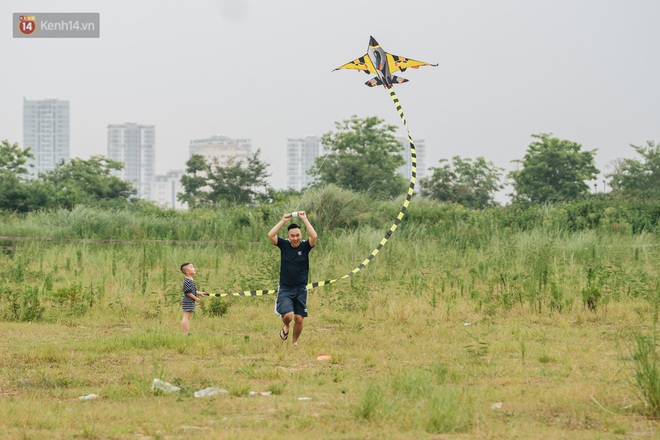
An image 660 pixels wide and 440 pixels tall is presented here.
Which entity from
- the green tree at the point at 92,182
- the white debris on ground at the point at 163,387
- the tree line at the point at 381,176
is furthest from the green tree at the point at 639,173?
the white debris on ground at the point at 163,387

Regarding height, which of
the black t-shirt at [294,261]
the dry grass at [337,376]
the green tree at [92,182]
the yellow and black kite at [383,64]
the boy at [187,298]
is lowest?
the dry grass at [337,376]

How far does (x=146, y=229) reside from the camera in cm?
2716

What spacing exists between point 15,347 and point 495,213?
64.0ft

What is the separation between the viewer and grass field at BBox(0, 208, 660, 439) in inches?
284

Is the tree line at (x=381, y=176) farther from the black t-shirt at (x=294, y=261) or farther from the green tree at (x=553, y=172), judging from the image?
the black t-shirt at (x=294, y=261)

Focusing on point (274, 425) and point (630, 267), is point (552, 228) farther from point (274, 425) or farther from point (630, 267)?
point (274, 425)

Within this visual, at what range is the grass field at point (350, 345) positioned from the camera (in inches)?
284

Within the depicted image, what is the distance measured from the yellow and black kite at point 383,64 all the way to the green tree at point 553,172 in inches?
1561

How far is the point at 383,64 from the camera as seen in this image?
13.8m

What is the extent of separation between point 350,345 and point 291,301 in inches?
36.4

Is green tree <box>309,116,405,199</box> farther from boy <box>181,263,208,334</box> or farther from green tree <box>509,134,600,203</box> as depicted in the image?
boy <box>181,263,208,334</box>

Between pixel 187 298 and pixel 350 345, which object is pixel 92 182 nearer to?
pixel 187 298

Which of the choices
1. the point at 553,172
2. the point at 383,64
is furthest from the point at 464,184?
the point at 383,64

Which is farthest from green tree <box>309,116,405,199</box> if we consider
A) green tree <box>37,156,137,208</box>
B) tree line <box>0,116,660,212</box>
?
green tree <box>37,156,137,208</box>
